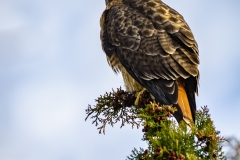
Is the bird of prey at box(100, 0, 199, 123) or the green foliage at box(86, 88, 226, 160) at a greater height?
the bird of prey at box(100, 0, 199, 123)

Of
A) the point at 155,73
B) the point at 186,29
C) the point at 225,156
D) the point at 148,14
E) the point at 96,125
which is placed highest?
the point at 148,14

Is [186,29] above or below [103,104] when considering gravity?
above

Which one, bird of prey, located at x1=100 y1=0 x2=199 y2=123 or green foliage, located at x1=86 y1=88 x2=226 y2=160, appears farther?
bird of prey, located at x1=100 y1=0 x2=199 y2=123

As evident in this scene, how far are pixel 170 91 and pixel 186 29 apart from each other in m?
0.97

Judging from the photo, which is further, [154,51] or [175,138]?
[154,51]

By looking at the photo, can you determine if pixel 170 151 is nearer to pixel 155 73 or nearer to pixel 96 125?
pixel 96 125

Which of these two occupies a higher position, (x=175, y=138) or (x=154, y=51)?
(x=154, y=51)

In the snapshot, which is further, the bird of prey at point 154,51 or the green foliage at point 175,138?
the bird of prey at point 154,51

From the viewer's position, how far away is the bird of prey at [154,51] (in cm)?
532

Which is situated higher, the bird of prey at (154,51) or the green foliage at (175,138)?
the bird of prey at (154,51)

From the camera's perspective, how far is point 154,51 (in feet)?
18.8

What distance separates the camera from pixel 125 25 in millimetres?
6133

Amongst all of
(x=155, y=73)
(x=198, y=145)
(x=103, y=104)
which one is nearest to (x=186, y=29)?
(x=155, y=73)

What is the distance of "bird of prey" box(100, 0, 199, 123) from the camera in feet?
17.5
